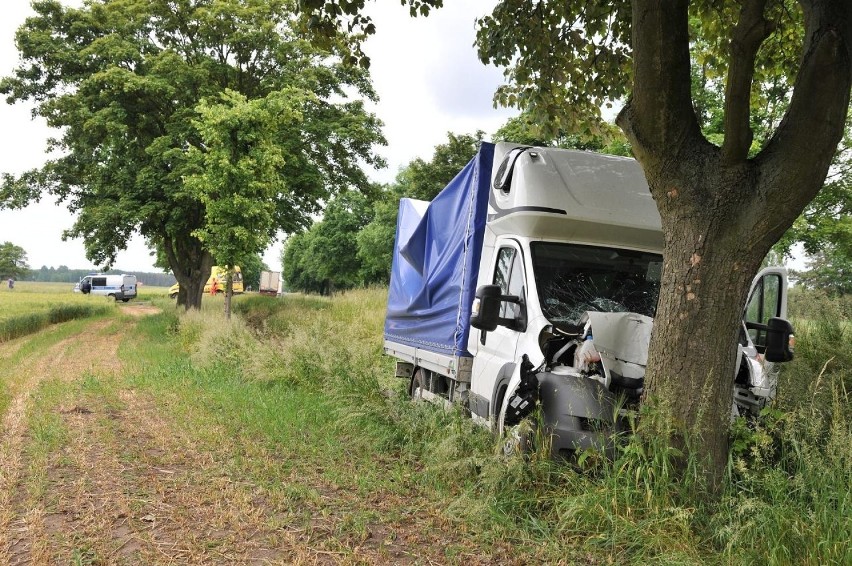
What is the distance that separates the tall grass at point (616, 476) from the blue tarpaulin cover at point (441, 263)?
979 mm

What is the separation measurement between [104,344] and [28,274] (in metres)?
105

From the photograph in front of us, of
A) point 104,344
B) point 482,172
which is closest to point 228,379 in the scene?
point 482,172

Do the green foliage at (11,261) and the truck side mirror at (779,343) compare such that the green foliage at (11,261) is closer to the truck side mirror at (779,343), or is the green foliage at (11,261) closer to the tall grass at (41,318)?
the tall grass at (41,318)

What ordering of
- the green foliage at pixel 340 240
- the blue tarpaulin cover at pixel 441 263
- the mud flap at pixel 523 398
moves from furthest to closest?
1. the green foliage at pixel 340 240
2. the blue tarpaulin cover at pixel 441 263
3. the mud flap at pixel 523 398

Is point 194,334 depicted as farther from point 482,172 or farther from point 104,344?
point 482,172

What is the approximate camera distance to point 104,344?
18.2 metres

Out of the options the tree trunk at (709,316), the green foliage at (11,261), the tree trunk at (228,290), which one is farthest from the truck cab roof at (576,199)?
the green foliage at (11,261)

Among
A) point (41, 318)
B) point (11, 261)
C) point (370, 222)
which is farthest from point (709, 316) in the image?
point (11, 261)

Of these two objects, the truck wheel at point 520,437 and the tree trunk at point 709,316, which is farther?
the truck wheel at point 520,437

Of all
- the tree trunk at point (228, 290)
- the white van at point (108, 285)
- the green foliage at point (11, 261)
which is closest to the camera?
the tree trunk at point (228, 290)

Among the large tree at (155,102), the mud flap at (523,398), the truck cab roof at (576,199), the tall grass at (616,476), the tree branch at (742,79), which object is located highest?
the large tree at (155,102)

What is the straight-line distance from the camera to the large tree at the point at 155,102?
2284cm

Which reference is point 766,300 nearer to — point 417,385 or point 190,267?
point 417,385

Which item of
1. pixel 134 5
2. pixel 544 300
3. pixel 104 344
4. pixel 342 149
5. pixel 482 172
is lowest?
pixel 104 344
